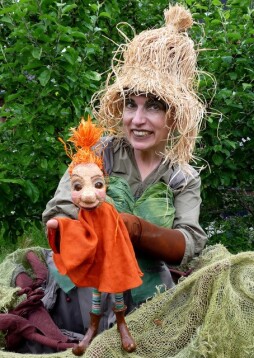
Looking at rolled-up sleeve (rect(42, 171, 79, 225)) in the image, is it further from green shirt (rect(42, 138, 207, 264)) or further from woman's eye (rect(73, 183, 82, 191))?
woman's eye (rect(73, 183, 82, 191))

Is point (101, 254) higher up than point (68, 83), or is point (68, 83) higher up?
point (68, 83)

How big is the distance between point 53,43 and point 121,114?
874 millimetres

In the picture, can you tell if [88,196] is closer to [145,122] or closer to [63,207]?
[63,207]

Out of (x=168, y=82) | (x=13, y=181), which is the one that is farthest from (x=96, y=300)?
(x=13, y=181)

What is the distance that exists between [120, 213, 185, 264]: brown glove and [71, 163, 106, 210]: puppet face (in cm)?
19

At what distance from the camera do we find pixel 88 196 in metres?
2.05

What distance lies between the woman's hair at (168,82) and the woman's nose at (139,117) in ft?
0.22

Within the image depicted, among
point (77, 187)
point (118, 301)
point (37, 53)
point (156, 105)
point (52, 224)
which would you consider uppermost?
point (37, 53)

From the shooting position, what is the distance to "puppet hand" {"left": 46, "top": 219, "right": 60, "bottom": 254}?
207 cm

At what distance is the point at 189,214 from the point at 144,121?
0.40m

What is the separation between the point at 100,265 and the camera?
213 centimetres

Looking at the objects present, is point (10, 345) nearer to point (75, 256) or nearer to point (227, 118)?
point (75, 256)

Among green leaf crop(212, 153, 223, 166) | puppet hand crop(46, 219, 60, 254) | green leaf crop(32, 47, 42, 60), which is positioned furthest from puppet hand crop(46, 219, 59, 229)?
green leaf crop(212, 153, 223, 166)

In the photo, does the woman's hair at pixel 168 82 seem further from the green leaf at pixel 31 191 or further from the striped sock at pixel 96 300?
the green leaf at pixel 31 191
